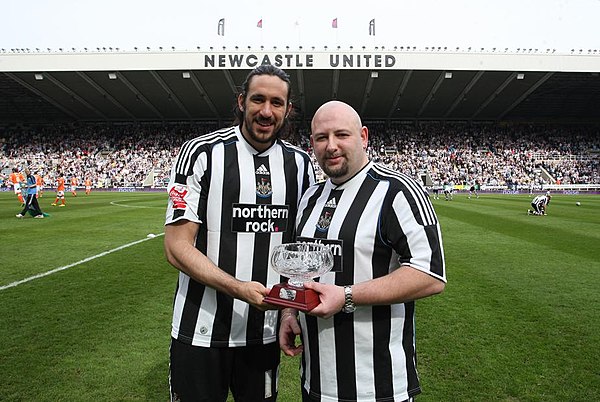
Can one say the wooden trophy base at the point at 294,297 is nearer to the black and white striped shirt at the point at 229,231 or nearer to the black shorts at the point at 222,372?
the black and white striped shirt at the point at 229,231

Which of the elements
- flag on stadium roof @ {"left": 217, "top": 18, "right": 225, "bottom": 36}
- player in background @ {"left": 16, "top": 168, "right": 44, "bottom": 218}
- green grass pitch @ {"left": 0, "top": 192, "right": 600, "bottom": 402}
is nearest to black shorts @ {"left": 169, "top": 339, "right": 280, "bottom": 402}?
green grass pitch @ {"left": 0, "top": 192, "right": 600, "bottom": 402}

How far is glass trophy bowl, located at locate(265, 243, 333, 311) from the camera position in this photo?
1.69 m

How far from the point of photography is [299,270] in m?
1.79

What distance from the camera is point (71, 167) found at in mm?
39406

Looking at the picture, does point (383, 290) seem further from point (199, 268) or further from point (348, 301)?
point (199, 268)

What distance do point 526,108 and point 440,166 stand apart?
31.7ft

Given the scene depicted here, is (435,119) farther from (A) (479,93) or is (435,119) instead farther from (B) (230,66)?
(B) (230,66)

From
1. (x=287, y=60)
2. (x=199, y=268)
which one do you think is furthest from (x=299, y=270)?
(x=287, y=60)

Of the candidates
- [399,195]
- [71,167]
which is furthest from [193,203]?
[71,167]

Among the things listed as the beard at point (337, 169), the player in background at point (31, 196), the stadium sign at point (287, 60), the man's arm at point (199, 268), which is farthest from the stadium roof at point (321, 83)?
the beard at point (337, 169)

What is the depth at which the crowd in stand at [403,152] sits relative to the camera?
37781 millimetres

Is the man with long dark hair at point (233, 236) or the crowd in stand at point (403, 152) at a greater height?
the crowd in stand at point (403, 152)

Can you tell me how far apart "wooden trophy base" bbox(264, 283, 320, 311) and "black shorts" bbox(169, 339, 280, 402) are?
636mm

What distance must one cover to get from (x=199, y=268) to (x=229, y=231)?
0.32 meters
